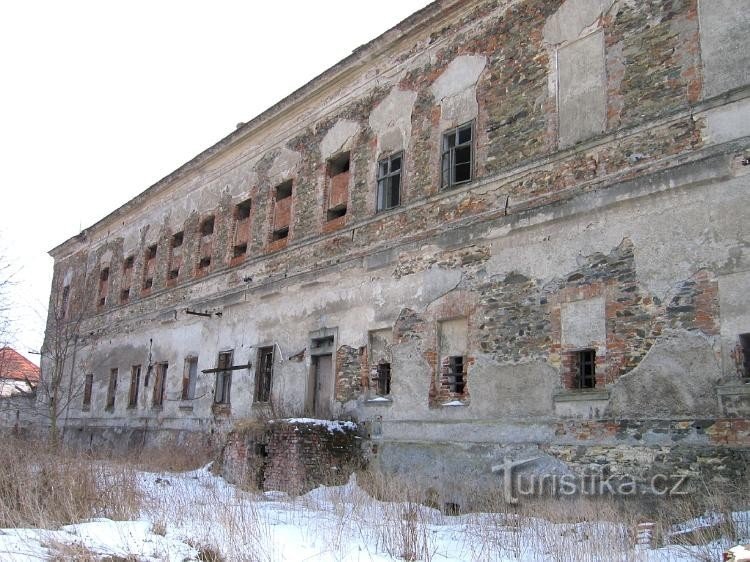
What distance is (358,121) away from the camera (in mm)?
15016

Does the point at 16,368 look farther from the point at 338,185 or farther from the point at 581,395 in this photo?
the point at 581,395

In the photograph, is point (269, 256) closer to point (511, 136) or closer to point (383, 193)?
point (383, 193)

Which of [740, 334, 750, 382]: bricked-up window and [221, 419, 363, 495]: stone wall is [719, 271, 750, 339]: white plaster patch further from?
[221, 419, 363, 495]: stone wall

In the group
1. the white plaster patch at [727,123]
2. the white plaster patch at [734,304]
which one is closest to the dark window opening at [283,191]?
the white plaster patch at [727,123]

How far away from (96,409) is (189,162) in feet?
28.8

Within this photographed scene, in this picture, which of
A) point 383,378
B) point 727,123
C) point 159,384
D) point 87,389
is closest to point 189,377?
point 159,384

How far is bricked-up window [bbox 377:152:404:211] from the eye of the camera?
13.8m

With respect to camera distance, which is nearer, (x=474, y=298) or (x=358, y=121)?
(x=474, y=298)

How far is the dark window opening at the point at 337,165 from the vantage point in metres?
15.6

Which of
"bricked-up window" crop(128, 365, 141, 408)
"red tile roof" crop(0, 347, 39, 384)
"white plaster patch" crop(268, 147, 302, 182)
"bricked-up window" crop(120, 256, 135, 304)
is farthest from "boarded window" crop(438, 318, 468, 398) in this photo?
"red tile roof" crop(0, 347, 39, 384)

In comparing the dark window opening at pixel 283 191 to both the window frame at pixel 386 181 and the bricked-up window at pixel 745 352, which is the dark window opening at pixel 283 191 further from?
the bricked-up window at pixel 745 352

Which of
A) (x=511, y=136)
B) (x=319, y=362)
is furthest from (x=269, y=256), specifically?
(x=511, y=136)

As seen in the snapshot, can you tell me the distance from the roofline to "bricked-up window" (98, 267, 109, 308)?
108 inches

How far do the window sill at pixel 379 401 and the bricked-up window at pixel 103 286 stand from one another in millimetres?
14971
